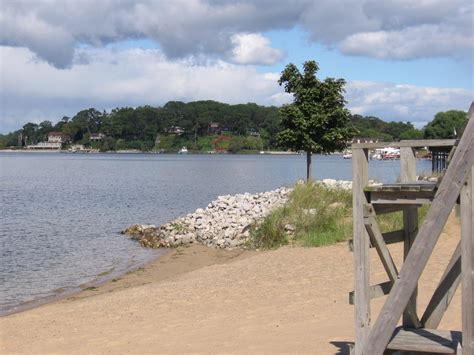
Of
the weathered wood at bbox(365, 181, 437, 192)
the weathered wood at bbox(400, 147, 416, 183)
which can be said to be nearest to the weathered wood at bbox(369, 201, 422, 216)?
the weathered wood at bbox(365, 181, 437, 192)

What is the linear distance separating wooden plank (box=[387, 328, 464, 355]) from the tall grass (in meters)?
10.0

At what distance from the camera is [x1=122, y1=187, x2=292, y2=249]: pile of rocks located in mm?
20547

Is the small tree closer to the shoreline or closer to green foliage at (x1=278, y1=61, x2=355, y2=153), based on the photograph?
green foliage at (x1=278, y1=61, x2=355, y2=153)

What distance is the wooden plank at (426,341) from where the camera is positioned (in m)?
5.55

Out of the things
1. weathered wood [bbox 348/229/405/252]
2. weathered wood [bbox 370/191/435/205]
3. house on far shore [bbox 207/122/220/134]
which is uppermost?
house on far shore [bbox 207/122/220/134]

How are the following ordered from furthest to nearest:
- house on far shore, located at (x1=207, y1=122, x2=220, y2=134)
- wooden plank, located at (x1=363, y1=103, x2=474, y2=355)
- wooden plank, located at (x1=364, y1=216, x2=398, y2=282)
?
house on far shore, located at (x1=207, y1=122, x2=220, y2=134) < wooden plank, located at (x1=364, y1=216, x2=398, y2=282) < wooden plank, located at (x1=363, y1=103, x2=474, y2=355)

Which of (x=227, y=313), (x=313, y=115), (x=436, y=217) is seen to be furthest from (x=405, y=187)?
(x=313, y=115)

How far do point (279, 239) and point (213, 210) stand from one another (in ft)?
26.2

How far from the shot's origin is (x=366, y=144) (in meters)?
5.70

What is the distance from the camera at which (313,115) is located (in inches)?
1061

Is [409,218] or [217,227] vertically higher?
[409,218]

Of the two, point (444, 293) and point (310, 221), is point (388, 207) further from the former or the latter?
point (310, 221)

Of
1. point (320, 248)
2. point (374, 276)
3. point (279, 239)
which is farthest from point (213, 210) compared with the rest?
point (374, 276)

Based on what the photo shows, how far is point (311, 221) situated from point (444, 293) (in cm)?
1191
